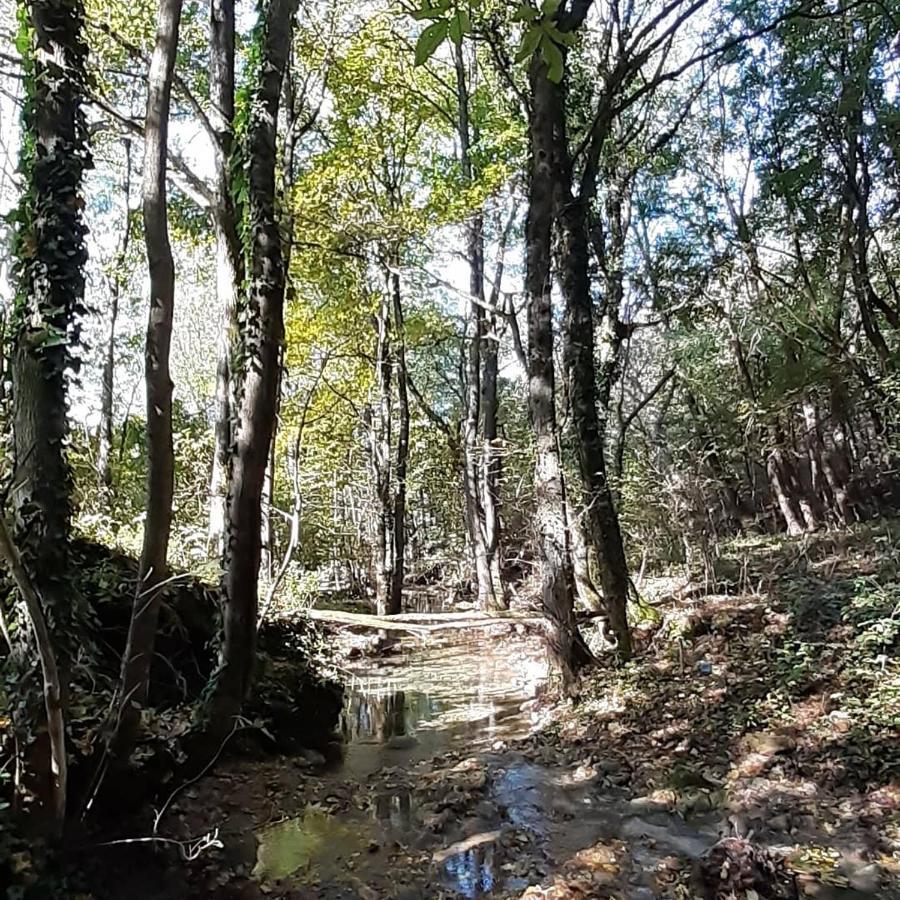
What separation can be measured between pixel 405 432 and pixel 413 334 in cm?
233

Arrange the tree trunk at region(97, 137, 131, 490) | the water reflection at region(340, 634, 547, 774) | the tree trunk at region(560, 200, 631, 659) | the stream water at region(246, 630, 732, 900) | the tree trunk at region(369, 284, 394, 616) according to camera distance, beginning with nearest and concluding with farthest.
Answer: the stream water at region(246, 630, 732, 900) < the water reflection at region(340, 634, 547, 774) < the tree trunk at region(560, 200, 631, 659) < the tree trunk at region(97, 137, 131, 490) < the tree trunk at region(369, 284, 394, 616)

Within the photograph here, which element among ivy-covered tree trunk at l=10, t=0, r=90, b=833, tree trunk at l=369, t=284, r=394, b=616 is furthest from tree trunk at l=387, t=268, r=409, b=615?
ivy-covered tree trunk at l=10, t=0, r=90, b=833

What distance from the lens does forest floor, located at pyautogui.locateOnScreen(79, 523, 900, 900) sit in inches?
182

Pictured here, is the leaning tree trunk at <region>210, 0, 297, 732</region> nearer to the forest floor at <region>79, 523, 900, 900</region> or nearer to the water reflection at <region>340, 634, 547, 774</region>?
the forest floor at <region>79, 523, 900, 900</region>

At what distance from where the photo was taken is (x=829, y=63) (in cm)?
1202

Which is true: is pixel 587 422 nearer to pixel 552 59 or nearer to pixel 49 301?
pixel 49 301

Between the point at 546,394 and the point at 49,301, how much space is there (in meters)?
5.56

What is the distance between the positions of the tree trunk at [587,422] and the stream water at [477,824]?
1764mm

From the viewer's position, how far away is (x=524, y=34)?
1914 mm

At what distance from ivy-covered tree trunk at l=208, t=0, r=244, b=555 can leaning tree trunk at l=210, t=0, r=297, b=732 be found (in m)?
1.32

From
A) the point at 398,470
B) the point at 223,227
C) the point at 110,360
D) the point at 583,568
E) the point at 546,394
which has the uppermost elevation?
the point at 110,360

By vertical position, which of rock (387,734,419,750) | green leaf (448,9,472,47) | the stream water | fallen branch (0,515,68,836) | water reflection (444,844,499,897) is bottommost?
water reflection (444,844,499,897)

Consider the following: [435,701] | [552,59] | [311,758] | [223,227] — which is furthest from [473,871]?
[223,227]

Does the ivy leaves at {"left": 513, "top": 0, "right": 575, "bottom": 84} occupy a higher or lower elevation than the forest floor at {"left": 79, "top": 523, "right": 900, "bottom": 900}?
higher
